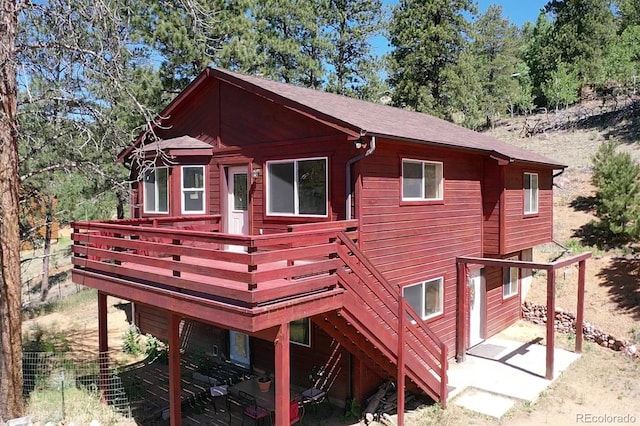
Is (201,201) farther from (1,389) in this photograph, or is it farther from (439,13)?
(439,13)

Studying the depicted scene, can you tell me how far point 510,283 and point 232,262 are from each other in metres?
11.5

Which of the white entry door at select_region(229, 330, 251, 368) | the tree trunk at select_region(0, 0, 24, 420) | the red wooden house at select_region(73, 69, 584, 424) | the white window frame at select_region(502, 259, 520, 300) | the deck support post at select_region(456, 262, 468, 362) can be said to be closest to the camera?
the red wooden house at select_region(73, 69, 584, 424)

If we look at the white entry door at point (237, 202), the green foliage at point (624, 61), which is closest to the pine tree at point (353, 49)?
the white entry door at point (237, 202)

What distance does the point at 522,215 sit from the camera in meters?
13.2

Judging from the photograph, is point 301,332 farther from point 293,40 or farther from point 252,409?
point 293,40

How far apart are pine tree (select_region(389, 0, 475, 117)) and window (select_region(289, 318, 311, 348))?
2154 centimetres

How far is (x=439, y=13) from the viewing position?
2859cm

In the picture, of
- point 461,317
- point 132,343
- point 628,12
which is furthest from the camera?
point 628,12

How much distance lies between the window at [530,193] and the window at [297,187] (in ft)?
24.2

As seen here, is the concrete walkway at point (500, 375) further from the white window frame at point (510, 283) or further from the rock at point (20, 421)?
the rock at point (20, 421)

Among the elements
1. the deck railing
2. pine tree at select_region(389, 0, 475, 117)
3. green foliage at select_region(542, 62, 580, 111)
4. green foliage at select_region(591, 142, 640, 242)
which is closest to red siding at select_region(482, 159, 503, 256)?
the deck railing

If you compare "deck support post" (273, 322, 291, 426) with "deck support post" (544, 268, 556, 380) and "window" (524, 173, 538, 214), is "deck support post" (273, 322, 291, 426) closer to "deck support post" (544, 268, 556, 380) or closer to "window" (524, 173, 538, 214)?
"deck support post" (544, 268, 556, 380)

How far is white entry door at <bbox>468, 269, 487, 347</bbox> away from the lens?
12781 mm

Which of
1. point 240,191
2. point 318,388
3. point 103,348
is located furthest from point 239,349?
point 240,191
